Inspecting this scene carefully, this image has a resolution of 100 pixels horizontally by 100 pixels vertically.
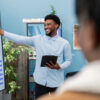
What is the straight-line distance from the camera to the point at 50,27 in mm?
3100

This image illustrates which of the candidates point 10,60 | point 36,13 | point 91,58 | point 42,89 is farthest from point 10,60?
point 91,58

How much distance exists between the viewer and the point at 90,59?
57 centimetres

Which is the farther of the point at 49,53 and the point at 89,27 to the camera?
the point at 49,53

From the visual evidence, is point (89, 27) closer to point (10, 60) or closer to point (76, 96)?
point (76, 96)

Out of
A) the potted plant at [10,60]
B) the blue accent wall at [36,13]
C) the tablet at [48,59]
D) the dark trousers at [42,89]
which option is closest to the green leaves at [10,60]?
the potted plant at [10,60]

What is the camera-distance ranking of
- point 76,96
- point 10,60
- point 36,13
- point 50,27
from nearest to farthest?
point 76,96
point 50,27
point 10,60
point 36,13

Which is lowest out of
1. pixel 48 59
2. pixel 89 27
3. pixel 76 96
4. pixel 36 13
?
pixel 48 59

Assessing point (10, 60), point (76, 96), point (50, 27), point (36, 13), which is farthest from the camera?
point (36, 13)

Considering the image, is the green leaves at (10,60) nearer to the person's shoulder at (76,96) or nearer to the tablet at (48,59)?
the tablet at (48,59)

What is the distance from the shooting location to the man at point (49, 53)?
10.0 feet

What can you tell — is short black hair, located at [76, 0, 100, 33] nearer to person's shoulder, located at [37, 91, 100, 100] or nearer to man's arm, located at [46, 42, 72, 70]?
person's shoulder, located at [37, 91, 100, 100]

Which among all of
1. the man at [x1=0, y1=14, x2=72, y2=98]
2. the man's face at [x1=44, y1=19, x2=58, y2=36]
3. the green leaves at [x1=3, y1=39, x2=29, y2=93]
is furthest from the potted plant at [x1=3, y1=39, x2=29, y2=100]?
the man's face at [x1=44, y1=19, x2=58, y2=36]

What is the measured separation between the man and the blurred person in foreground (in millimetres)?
2438

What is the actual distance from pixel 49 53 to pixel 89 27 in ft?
8.26
